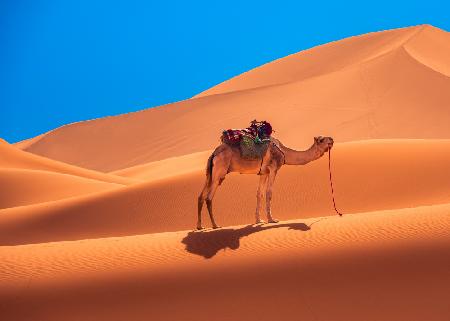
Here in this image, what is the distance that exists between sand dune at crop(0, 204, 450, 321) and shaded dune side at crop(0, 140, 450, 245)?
10115mm

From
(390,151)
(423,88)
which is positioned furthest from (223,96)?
(390,151)

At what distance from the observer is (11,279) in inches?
469

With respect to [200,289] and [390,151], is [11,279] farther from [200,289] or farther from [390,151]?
[390,151]

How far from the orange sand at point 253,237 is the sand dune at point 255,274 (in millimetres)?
26

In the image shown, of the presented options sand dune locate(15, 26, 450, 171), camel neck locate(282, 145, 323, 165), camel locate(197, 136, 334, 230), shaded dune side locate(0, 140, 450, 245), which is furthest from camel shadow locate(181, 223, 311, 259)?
sand dune locate(15, 26, 450, 171)

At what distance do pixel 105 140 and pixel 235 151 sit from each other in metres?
70.3

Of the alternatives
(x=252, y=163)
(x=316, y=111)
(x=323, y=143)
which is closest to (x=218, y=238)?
(x=252, y=163)

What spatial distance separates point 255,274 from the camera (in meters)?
11.2

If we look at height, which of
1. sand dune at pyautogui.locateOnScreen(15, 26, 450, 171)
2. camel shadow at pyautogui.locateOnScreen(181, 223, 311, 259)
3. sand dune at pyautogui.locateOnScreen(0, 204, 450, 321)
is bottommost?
sand dune at pyautogui.locateOnScreen(0, 204, 450, 321)

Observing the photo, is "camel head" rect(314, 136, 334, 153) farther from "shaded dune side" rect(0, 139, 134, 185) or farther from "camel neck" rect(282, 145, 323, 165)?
"shaded dune side" rect(0, 139, 134, 185)

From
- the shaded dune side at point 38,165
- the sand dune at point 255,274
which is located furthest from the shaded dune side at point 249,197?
the shaded dune side at point 38,165

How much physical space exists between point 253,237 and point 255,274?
5.07ft

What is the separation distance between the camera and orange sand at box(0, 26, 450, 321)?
33.9 feet

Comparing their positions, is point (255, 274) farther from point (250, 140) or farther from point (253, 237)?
point (250, 140)
